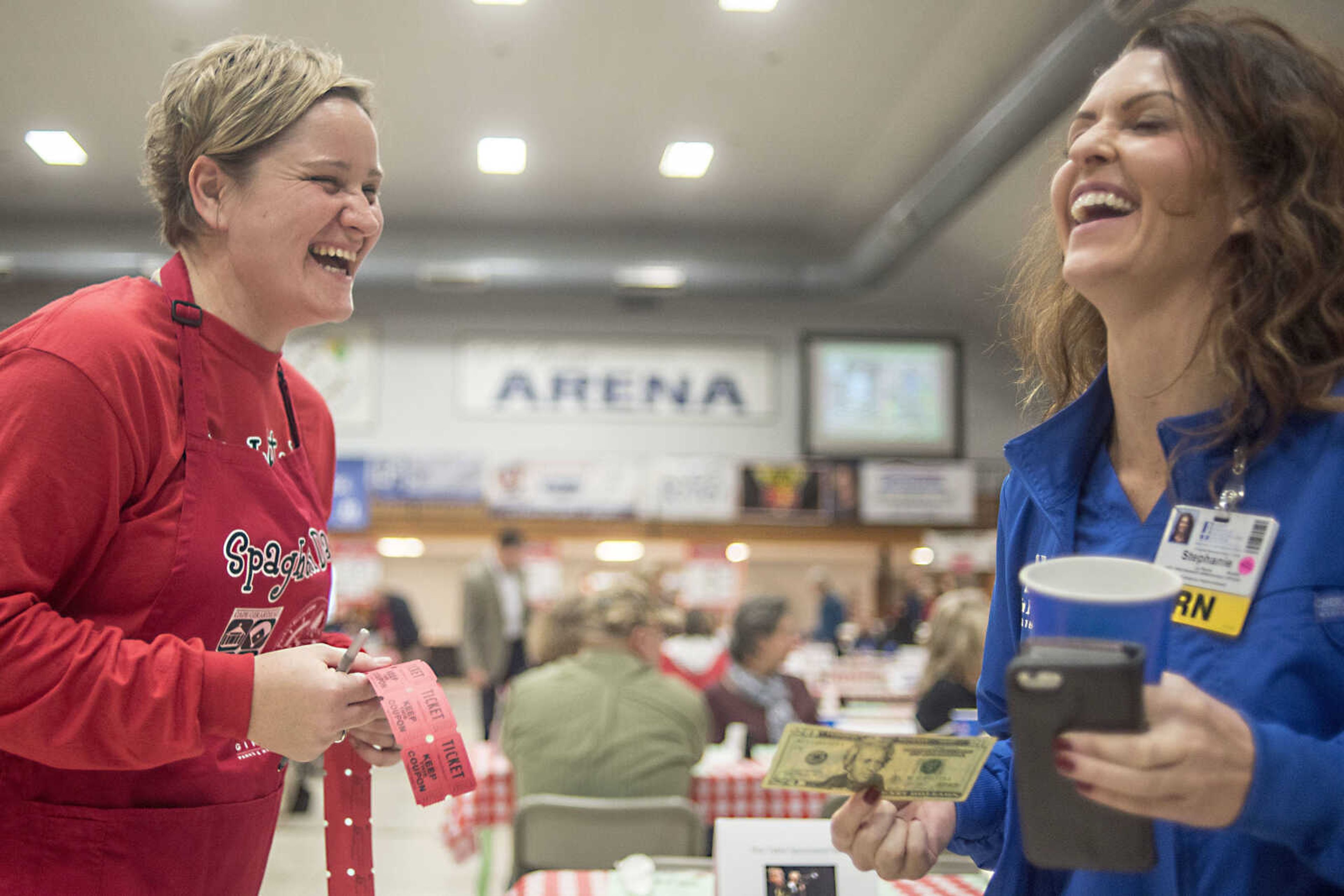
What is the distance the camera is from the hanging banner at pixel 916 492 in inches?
534

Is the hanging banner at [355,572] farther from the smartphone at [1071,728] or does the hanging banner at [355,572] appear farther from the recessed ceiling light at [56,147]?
the smartphone at [1071,728]

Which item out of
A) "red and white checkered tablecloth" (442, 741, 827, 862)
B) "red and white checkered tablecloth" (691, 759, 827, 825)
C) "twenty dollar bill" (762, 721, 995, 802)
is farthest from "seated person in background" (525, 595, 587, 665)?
"twenty dollar bill" (762, 721, 995, 802)

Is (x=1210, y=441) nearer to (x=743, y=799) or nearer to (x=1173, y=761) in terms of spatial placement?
(x=1173, y=761)

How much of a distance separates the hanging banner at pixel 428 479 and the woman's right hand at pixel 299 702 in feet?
40.2

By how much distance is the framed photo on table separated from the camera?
5.59ft

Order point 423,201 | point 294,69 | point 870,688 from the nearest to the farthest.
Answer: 1. point 294,69
2. point 870,688
3. point 423,201

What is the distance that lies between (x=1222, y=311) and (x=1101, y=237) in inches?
6.0

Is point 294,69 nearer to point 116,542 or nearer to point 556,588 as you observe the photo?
point 116,542

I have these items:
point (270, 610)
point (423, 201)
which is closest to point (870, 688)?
point (270, 610)

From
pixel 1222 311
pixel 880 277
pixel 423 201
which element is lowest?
pixel 1222 311

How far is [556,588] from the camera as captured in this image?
42.5 feet

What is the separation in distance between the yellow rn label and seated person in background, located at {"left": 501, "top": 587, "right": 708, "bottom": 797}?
247cm

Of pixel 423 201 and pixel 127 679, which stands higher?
pixel 423 201

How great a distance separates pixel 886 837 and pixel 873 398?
12.7 metres
